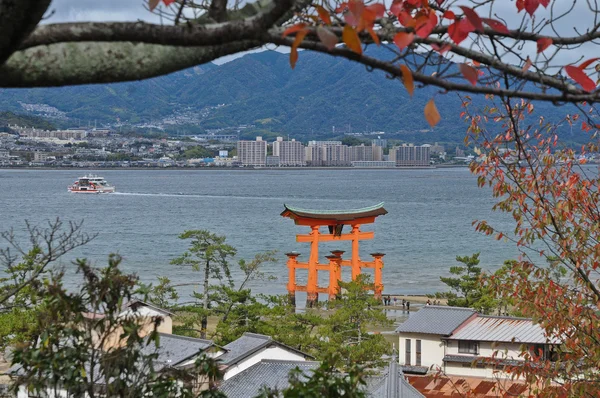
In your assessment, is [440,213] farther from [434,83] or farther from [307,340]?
[434,83]

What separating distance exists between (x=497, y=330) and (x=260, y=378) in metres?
8.16

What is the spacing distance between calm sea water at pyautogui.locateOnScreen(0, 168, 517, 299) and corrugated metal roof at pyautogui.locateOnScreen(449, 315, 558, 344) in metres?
9.67

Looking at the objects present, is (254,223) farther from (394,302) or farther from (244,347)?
(244,347)

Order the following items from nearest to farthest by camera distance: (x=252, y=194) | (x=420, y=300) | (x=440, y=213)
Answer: (x=420, y=300) → (x=440, y=213) → (x=252, y=194)

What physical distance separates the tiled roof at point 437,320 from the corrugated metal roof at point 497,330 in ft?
0.76

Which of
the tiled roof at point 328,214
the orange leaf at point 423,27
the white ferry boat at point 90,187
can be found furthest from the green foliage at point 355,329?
the white ferry boat at point 90,187

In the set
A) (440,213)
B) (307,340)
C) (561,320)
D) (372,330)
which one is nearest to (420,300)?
(372,330)

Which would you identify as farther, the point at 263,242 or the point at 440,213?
the point at 440,213

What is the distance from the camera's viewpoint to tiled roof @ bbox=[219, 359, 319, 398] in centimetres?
1224

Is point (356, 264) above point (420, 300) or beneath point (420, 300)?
above

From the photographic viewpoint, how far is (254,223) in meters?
65.6

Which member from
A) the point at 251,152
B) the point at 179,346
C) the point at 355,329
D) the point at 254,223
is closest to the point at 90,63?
the point at 179,346

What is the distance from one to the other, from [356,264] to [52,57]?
28139mm

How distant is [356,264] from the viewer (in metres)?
29.9
